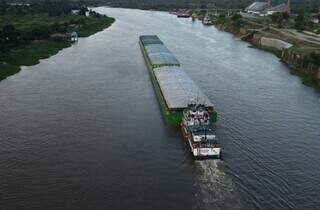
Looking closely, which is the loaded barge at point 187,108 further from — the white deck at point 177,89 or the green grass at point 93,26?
the green grass at point 93,26

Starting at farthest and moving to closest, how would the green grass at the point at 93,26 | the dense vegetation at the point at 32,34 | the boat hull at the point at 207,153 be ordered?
the green grass at the point at 93,26 → the dense vegetation at the point at 32,34 → the boat hull at the point at 207,153

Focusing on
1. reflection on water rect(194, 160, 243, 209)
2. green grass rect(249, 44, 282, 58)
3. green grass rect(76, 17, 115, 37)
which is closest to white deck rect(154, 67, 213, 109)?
reflection on water rect(194, 160, 243, 209)

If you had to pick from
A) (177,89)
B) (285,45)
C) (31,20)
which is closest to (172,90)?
(177,89)

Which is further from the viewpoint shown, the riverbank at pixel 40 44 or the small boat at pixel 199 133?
the riverbank at pixel 40 44

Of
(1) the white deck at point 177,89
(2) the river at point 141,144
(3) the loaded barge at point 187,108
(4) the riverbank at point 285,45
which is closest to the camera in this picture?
(2) the river at point 141,144

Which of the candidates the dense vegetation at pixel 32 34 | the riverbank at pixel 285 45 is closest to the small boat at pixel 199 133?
the riverbank at pixel 285 45

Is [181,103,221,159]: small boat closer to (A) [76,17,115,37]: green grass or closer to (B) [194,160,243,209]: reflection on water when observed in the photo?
(B) [194,160,243,209]: reflection on water
